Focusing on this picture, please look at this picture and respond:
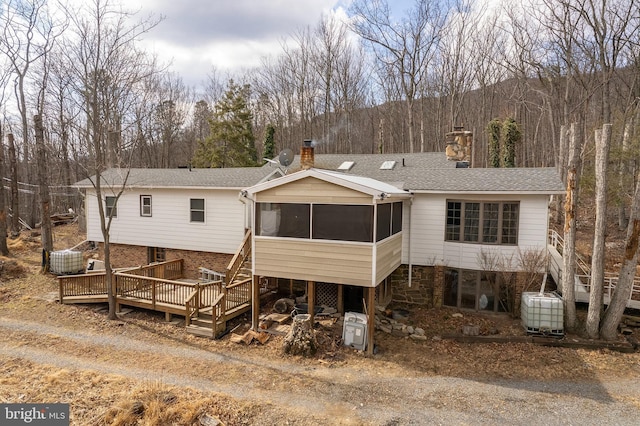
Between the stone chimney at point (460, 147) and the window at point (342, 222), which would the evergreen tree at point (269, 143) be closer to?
the stone chimney at point (460, 147)

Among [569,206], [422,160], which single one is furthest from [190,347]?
[422,160]

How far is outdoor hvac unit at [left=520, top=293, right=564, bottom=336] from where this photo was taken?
9.91m

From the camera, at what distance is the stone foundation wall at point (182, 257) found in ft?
48.8

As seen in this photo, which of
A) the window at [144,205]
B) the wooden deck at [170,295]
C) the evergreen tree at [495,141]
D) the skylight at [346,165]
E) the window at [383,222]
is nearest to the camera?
the window at [383,222]

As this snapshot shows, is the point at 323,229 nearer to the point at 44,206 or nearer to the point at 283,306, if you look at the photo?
the point at 283,306

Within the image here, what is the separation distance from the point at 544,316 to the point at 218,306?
29.9 feet

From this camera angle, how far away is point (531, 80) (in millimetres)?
27000

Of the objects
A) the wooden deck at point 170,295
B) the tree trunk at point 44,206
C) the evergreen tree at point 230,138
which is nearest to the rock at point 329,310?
the wooden deck at point 170,295

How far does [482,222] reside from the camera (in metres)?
11.4

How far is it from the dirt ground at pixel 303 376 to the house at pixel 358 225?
1.53 m

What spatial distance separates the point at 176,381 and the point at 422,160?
1344 centimetres

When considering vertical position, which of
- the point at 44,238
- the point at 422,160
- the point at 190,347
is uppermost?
the point at 422,160

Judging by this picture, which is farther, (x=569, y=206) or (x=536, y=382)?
(x=569, y=206)

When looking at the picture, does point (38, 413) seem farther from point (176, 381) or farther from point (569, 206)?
point (569, 206)
